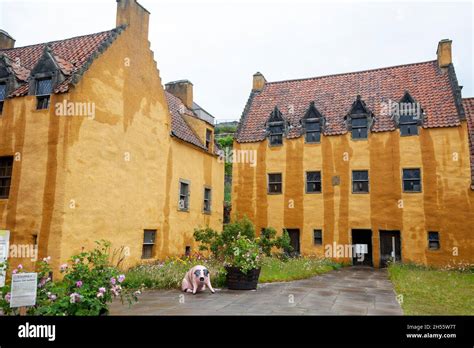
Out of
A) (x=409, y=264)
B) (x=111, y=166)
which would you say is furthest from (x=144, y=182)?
(x=409, y=264)

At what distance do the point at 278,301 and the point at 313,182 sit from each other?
14051 millimetres

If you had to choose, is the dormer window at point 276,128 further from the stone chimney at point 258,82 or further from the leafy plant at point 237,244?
the leafy plant at point 237,244

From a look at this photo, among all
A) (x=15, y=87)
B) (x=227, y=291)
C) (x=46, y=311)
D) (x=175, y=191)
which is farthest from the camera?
(x=175, y=191)

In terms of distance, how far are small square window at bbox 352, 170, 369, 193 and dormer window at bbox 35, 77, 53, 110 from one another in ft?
55.2

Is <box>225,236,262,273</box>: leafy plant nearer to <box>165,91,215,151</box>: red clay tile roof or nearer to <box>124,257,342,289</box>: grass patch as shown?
<box>124,257,342,289</box>: grass patch

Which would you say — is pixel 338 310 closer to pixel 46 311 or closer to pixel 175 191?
pixel 46 311

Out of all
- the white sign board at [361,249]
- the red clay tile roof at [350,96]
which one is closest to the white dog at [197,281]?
the white sign board at [361,249]

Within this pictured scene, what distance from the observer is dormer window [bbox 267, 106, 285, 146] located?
79.7 ft

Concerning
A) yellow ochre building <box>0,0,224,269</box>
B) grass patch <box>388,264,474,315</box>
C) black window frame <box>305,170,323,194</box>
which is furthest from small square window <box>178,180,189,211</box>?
grass patch <box>388,264,474,315</box>

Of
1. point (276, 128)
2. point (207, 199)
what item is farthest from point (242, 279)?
point (276, 128)

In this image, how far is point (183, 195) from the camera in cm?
1930

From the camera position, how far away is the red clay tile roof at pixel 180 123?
64.1 feet

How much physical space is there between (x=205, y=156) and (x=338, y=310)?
46.7ft

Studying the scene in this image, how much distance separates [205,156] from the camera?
70.8 ft
